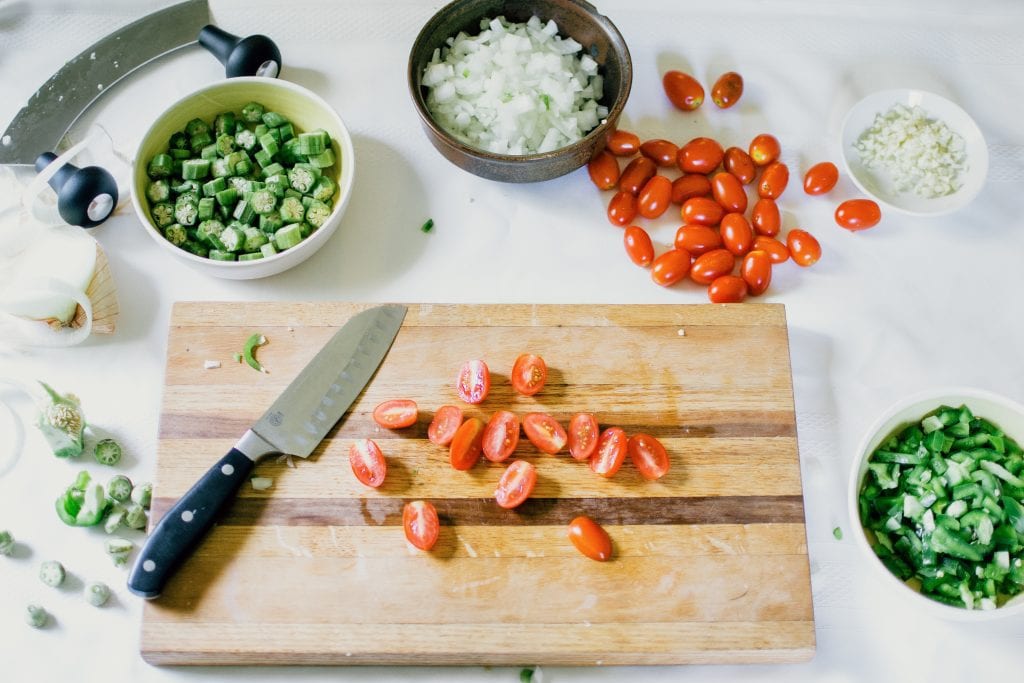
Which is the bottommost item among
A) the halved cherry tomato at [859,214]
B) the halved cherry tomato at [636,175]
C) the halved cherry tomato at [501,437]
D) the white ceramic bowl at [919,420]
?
the white ceramic bowl at [919,420]

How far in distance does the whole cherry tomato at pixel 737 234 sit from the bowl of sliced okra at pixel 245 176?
2.60 ft

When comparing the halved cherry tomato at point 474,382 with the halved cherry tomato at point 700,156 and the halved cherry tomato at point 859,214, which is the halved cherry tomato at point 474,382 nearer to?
the halved cherry tomato at point 700,156

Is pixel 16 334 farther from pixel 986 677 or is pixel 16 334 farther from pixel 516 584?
pixel 986 677

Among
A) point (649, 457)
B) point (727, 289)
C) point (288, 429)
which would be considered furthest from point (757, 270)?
point (288, 429)

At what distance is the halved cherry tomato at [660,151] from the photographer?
1979mm

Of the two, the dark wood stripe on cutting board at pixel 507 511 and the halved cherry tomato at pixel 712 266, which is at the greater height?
the halved cherry tomato at pixel 712 266

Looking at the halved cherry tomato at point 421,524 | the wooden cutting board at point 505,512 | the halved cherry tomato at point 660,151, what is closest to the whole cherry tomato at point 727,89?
the halved cherry tomato at point 660,151

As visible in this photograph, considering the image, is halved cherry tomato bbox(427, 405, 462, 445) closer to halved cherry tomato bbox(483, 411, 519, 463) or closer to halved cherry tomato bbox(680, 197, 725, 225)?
halved cherry tomato bbox(483, 411, 519, 463)

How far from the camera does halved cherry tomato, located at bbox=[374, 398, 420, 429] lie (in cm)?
166

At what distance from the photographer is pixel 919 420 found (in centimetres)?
173

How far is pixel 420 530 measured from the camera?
1582 millimetres

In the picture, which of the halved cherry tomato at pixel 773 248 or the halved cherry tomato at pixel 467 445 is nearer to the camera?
the halved cherry tomato at pixel 467 445

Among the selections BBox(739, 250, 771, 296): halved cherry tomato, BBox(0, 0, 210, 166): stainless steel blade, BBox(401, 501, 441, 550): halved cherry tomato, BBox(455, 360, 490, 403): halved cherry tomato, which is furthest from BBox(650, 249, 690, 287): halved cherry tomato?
BBox(0, 0, 210, 166): stainless steel blade

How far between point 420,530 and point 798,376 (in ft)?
2.79
